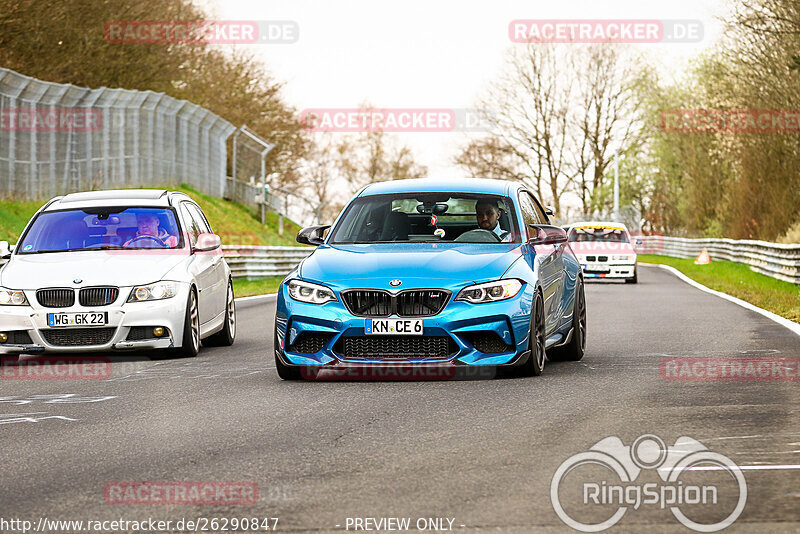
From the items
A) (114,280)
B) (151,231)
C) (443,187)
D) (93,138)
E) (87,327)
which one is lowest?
(87,327)

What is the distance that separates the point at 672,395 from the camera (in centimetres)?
936

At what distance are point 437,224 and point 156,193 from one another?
4.09 metres

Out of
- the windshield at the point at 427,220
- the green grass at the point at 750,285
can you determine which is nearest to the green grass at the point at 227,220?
the green grass at the point at 750,285

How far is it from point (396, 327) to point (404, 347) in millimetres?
204

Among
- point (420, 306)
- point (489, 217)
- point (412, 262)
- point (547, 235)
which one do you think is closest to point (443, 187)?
point (489, 217)

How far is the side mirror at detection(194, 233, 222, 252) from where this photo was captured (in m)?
13.4

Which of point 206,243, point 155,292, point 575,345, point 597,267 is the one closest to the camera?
point 575,345

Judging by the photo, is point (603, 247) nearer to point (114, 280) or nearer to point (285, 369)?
point (114, 280)

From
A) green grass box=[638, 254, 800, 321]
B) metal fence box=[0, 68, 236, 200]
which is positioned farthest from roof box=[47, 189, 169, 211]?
metal fence box=[0, 68, 236, 200]

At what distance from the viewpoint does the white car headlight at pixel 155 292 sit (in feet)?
40.7

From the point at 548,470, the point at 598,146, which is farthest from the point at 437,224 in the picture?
the point at 598,146

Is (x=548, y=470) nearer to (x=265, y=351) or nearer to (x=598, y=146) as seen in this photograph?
(x=265, y=351)

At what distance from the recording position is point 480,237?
36.7 ft

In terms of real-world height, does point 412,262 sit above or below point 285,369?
above
